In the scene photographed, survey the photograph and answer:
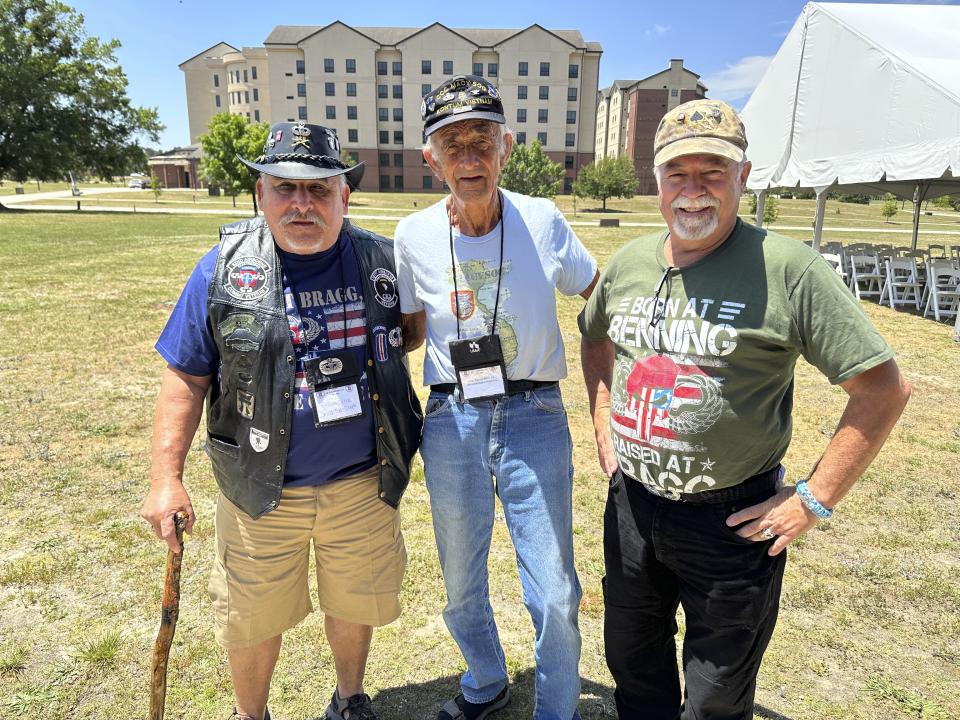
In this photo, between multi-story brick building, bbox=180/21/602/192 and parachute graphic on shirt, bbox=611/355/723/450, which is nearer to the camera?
parachute graphic on shirt, bbox=611/355/723/450

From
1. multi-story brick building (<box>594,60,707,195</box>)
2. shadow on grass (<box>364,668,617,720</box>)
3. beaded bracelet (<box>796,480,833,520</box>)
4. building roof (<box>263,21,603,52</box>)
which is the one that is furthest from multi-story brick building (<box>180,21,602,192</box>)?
beaded bracelet (<box>796,480,833,520</box>)

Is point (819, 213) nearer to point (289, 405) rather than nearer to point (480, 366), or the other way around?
point (480, 366)

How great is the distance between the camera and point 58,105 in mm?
41000

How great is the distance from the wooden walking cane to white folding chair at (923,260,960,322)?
12.0 metres

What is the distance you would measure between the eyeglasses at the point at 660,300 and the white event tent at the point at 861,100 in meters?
9.12

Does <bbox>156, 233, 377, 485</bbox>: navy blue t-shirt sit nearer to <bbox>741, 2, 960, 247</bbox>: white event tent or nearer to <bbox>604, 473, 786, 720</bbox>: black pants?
<bbox>604, 473, 786, 720</bbox>: black pants

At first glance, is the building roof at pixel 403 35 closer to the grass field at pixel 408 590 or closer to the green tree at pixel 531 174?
the green tree at pixel 531 174

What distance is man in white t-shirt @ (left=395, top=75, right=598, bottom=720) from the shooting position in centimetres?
218

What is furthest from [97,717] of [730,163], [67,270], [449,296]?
[67,270]

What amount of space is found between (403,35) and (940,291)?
234ft

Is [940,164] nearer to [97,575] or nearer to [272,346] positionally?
[272,346]

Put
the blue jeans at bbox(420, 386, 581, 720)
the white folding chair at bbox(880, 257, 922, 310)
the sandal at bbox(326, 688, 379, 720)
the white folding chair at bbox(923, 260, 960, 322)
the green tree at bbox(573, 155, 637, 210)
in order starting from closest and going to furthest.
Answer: the blue jeans at bbox(420, 386, 581, 720), the sandal at bbox(326, 688, 379, 720), the white folding chair at bbox(923, 260, 960, 322), the white folding chair at bbox(880, 257, 922, 310), the green tree at bbox(573, 155, 637, 210)

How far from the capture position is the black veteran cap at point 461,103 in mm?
2109

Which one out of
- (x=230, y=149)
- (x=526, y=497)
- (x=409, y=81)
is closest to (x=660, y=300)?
(x=526, y=497)
